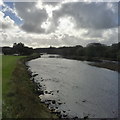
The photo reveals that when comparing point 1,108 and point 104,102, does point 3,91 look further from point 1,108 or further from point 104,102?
point 104,102

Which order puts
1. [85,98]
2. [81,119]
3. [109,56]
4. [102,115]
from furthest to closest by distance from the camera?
[109,56] < [85,98] < [102,115] < [81,119]

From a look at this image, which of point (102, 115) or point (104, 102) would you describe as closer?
point (102, 115)

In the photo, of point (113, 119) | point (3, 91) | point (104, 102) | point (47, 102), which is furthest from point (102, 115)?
point (3, 91)

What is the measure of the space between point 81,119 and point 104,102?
725 cm

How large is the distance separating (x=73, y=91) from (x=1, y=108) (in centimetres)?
1735

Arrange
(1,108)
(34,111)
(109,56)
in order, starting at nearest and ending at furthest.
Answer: (1,108)
(34,111)
(109,56)

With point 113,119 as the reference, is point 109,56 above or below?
above

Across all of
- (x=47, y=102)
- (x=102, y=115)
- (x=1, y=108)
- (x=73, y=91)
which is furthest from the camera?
(x=73, y=91)

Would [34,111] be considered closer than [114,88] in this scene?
Yes

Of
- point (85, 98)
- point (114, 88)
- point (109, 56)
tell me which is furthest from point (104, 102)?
point (109, 56)

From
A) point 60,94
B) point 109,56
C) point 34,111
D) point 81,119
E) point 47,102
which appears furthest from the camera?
point 109,56

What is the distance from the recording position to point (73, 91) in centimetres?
3139

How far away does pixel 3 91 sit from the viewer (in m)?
21.5

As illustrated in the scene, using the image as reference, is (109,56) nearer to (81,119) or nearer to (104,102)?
(104,102)
